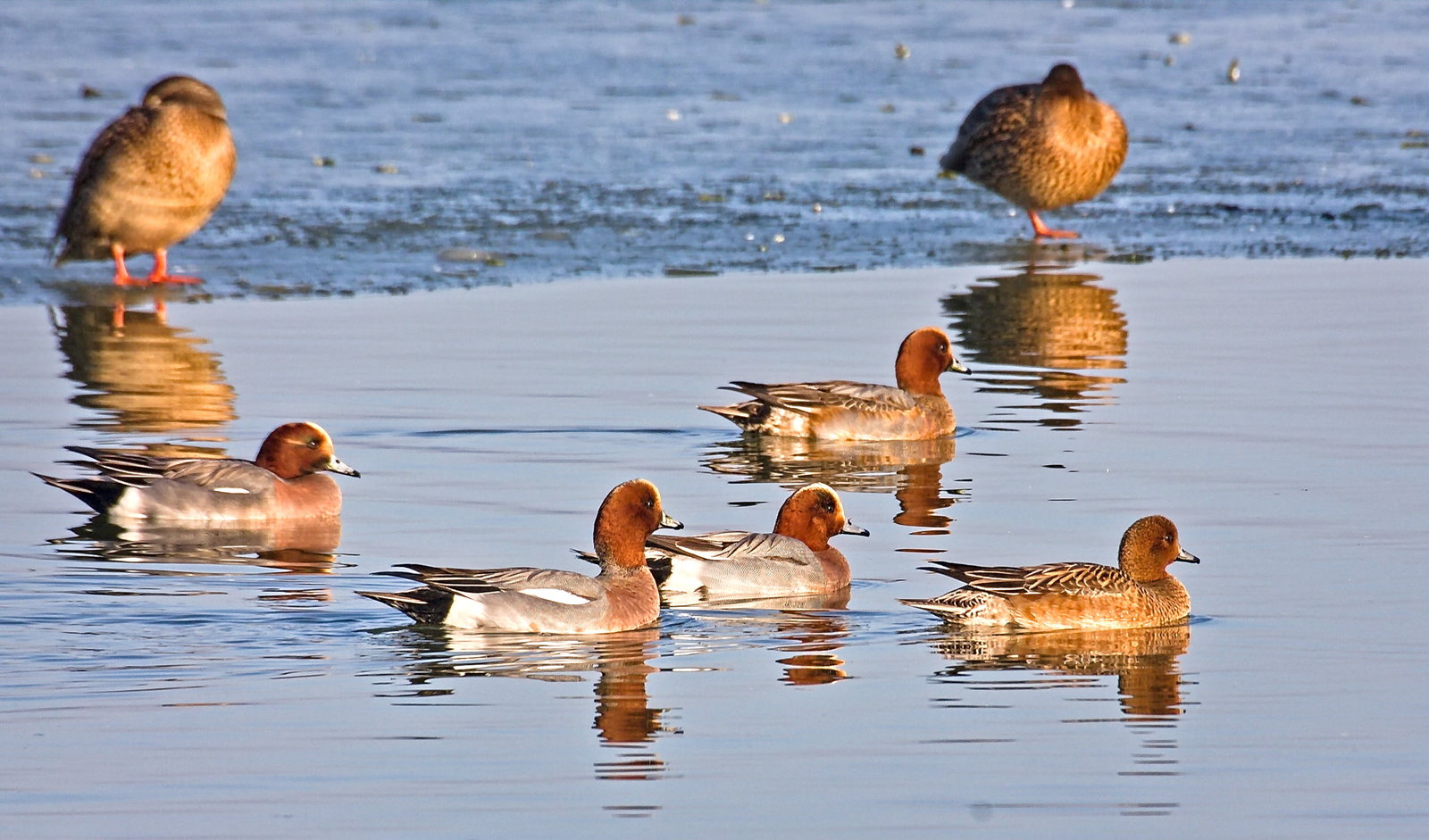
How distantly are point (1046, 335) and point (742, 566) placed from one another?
6815 mm

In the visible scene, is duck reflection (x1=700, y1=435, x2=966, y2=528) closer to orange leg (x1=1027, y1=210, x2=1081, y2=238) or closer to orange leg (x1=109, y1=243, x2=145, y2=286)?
orange leg (x1=109, y1=243, x2=145, y2=286)

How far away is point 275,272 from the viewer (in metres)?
18.3

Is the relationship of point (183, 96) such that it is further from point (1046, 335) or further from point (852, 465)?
point (852, 465)

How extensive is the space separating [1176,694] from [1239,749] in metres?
0.77

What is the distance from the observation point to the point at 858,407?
13500mm

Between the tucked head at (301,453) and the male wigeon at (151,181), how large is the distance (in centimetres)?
687

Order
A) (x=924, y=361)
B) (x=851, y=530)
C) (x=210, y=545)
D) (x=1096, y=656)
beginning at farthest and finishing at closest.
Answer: (x=924, y=361)
(x=210, y=545)
(x=851, y=530)
(x=1096, y=656)

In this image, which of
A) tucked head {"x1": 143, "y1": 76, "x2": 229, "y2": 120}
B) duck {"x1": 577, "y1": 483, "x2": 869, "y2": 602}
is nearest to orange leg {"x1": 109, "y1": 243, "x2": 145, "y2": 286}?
tucked head {"x1": 143, "y1": 76, "x2": 229, "y2": 120}

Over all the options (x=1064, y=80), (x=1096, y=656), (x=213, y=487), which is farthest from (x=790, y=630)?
(x=1064, y=80)

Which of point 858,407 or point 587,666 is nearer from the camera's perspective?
point 587,666

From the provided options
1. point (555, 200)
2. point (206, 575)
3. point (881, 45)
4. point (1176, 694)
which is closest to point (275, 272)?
point (555, 200)

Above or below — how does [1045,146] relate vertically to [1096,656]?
above

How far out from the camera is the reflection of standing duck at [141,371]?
13.4m

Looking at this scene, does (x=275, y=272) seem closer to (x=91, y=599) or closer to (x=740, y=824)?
(x=91, y=599)
